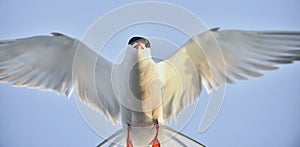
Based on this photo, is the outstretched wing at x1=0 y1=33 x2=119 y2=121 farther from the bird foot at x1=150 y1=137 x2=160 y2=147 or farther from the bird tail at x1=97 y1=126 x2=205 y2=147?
the bird foot at x1=150 y1=137 x2=160 y2=147

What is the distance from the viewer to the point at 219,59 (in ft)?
10.8

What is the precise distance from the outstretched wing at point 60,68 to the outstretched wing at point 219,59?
0.33 meters

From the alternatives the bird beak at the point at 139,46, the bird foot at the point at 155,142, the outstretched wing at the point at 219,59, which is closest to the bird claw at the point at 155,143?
the bird foot at the point at 155,142

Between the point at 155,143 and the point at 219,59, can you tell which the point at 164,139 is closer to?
the point at 155,143

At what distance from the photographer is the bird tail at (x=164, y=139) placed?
3.26m

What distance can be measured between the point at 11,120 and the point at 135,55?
1.69m

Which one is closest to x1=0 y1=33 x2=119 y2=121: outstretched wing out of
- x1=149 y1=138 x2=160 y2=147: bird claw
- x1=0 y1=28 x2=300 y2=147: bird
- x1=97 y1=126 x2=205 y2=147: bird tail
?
x1=0 y1=28 x2=300 y2=147: bird

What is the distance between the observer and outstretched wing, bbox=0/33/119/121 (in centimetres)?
325

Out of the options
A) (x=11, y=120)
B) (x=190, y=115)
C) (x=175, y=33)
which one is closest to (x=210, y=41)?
(x=175, y=33)

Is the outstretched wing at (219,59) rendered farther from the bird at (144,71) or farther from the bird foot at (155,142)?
the bird foot at (155,142)

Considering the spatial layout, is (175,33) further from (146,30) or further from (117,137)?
(117,137)

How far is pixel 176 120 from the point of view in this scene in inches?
132

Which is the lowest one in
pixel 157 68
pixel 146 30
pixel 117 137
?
pixel 117 137

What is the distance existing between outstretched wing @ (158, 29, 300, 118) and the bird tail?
0.32 feet
